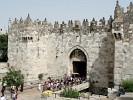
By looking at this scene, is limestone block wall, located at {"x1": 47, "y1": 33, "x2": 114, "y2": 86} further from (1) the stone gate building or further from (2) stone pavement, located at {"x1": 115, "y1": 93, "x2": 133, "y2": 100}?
(2) stone pavement, located at {"x1": 115, "y1": 93, "x2": 133, "y2": 100}

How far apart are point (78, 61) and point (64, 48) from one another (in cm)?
179

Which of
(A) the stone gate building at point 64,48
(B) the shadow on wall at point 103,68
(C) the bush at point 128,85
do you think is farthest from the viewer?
(A) the stone gate building at point 64,48

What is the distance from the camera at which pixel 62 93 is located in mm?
18375

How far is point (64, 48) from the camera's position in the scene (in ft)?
86.3

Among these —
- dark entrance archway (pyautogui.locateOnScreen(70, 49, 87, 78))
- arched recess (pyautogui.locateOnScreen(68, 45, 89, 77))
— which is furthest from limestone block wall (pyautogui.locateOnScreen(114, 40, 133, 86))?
dark entrance archway (pyautogui.locateOnScreen(70, 49, 87, 78))

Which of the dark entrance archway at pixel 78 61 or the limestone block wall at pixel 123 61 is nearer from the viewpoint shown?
the limestone block wall at pixel 123 61

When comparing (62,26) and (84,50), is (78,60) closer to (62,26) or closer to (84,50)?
(84,50)

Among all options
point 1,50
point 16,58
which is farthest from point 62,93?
point 1,50

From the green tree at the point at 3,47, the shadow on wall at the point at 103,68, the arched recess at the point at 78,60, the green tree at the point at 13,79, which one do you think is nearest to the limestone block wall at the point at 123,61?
the shadow on wall at the point at 103,68

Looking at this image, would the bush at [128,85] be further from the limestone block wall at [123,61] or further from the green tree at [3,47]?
the green tree at [3,47]

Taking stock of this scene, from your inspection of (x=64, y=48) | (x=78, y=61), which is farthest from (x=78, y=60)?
(x=64, y=48)

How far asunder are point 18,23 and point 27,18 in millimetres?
1465

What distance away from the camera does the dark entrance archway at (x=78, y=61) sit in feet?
84.5

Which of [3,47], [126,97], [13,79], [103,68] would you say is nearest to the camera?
[126,97]
